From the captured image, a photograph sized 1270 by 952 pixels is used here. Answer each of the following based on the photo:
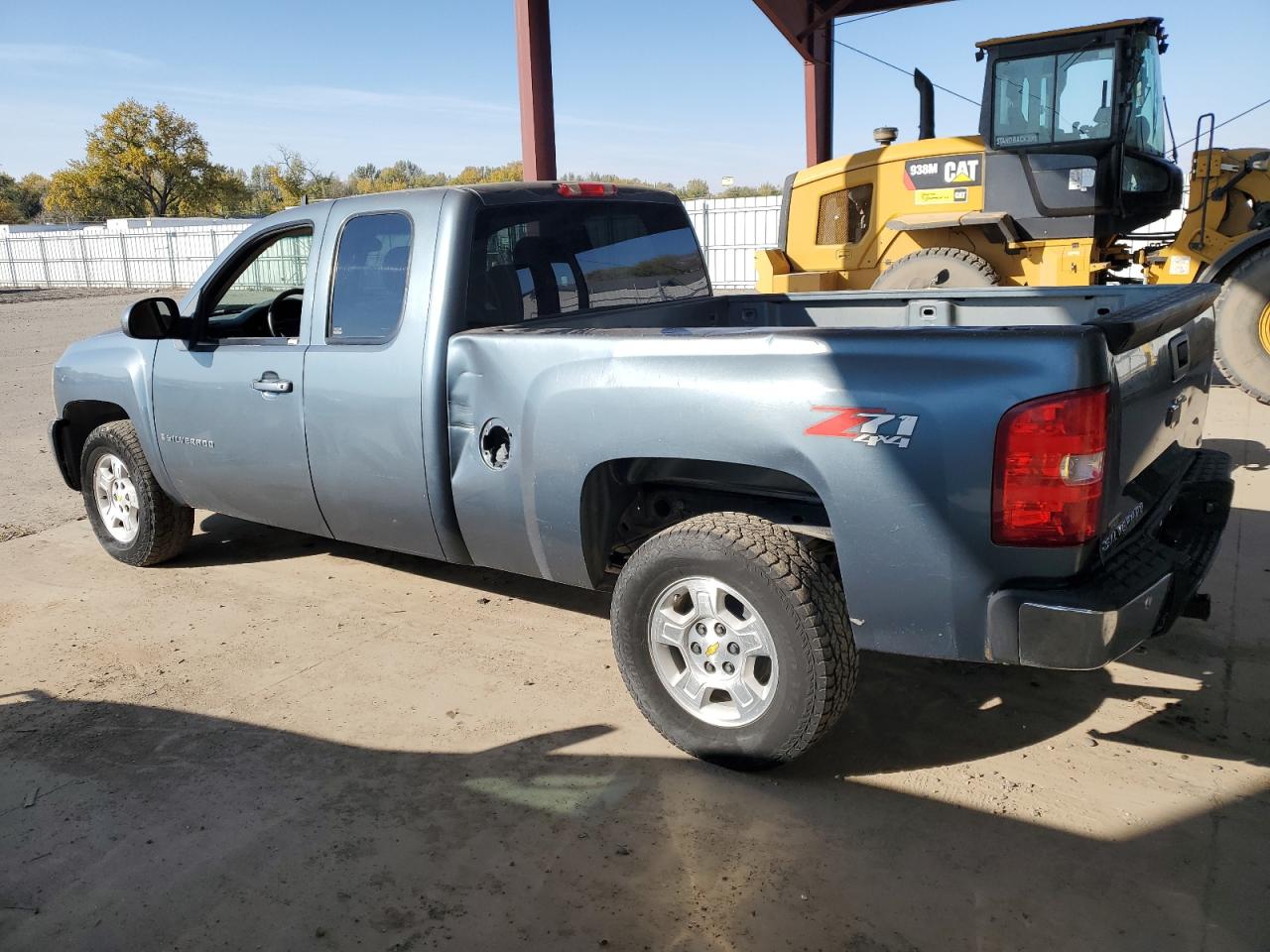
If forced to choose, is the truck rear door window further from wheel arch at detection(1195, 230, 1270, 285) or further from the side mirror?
wheel arch at detection(1195, 230, 1270, 285)

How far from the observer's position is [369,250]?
431 centimetres

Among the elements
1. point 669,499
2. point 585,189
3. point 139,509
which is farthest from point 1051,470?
point 139,509

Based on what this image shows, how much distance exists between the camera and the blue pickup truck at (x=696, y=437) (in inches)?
108

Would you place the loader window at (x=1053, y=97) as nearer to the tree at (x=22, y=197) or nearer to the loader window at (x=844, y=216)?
the loader window at (x=844, y=216)

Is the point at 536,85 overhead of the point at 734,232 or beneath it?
overhead

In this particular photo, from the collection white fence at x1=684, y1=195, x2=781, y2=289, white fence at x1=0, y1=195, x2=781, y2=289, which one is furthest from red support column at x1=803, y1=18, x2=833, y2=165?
white fence at x1=0, y1=195, x2=781, y2=289

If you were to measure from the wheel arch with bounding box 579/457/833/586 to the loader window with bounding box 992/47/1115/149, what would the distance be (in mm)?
7273

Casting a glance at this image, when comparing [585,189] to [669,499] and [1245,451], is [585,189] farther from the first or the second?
[1245,451]

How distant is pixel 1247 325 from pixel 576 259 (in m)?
6.99

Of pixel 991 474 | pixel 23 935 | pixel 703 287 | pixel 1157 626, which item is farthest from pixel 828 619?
pixel 703 287

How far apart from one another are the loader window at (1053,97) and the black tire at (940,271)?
3.71ft

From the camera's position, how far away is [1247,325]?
8.72 metres

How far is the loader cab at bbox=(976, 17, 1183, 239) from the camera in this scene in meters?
8.90

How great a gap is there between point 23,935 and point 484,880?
121 cm
